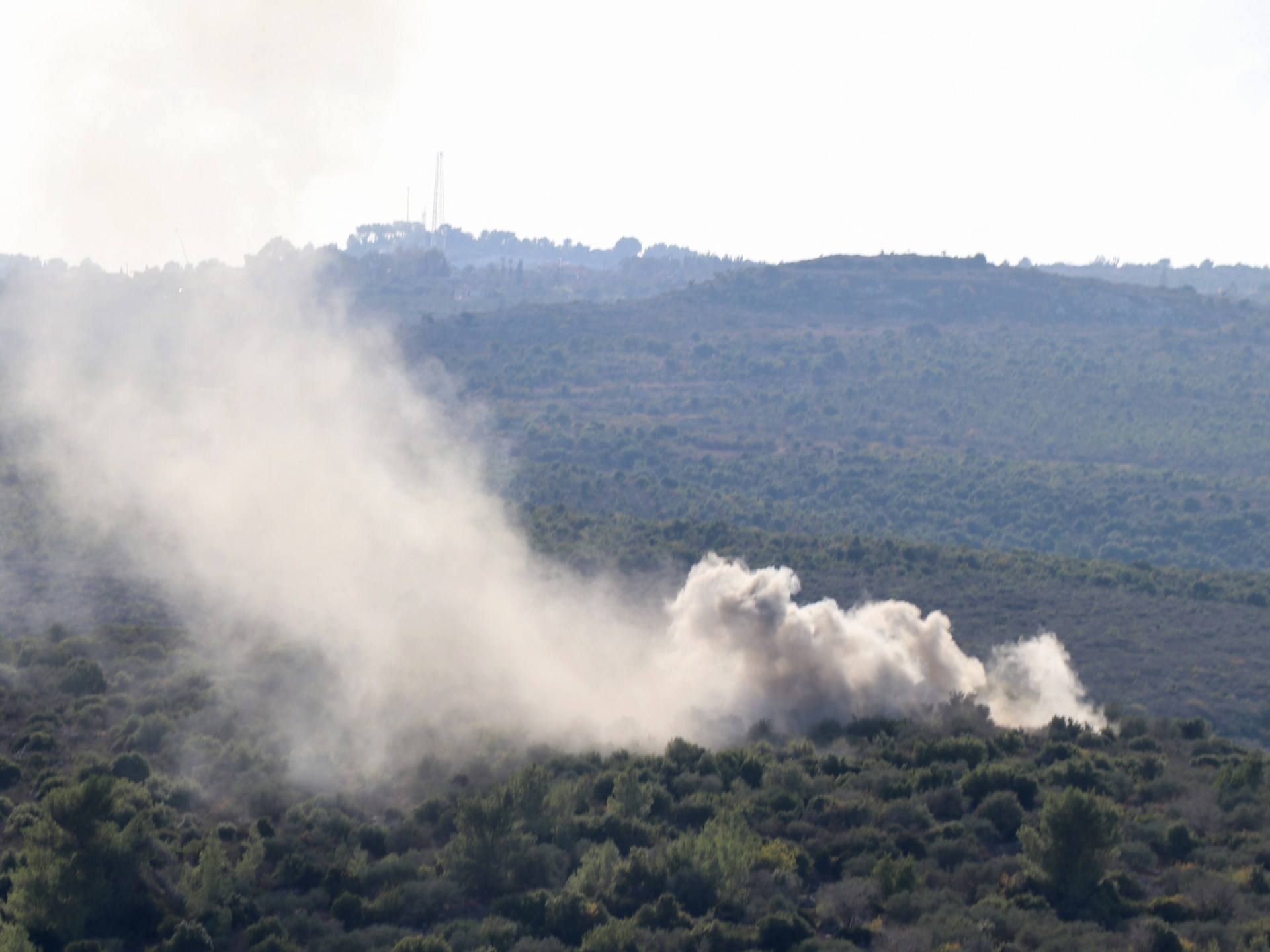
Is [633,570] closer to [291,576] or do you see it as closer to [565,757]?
[291,576]

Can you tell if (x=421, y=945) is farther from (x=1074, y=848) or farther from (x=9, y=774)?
(x=9, y=774)

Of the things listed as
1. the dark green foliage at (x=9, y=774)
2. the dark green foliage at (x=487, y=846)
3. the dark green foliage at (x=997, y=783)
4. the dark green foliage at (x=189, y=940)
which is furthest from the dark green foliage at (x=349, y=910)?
the dark green foliage at (x=997, y=783)

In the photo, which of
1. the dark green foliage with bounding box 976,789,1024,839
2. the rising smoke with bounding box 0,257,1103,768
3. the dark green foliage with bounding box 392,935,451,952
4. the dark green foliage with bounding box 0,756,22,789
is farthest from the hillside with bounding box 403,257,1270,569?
the dark green foliage with bounding box 392,935,451,952

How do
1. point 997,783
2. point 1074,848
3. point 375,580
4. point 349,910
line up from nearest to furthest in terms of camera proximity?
point 349,910 < point 1074,848 < point 997,783 < point 375,580

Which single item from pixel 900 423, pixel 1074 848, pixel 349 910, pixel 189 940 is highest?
pixel 1074 848

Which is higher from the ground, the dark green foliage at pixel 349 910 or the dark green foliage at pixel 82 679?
the dark green foliage at pixel 349 910

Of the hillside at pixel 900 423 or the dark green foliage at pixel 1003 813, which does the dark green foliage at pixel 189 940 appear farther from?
the hillside at pixel 900 423

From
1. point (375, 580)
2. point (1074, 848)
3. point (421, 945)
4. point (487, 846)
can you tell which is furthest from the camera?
point (375, 580)

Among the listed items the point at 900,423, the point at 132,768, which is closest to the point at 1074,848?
the point at 132,768

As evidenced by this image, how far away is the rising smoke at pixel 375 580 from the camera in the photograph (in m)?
47.0

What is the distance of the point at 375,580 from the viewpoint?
64625 millimetres

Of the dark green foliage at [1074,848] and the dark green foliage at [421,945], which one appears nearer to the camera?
the dark green foliage at [421,945]

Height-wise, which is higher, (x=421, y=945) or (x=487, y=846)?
(x=421, y=945)

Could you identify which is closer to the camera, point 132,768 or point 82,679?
point 132,768
